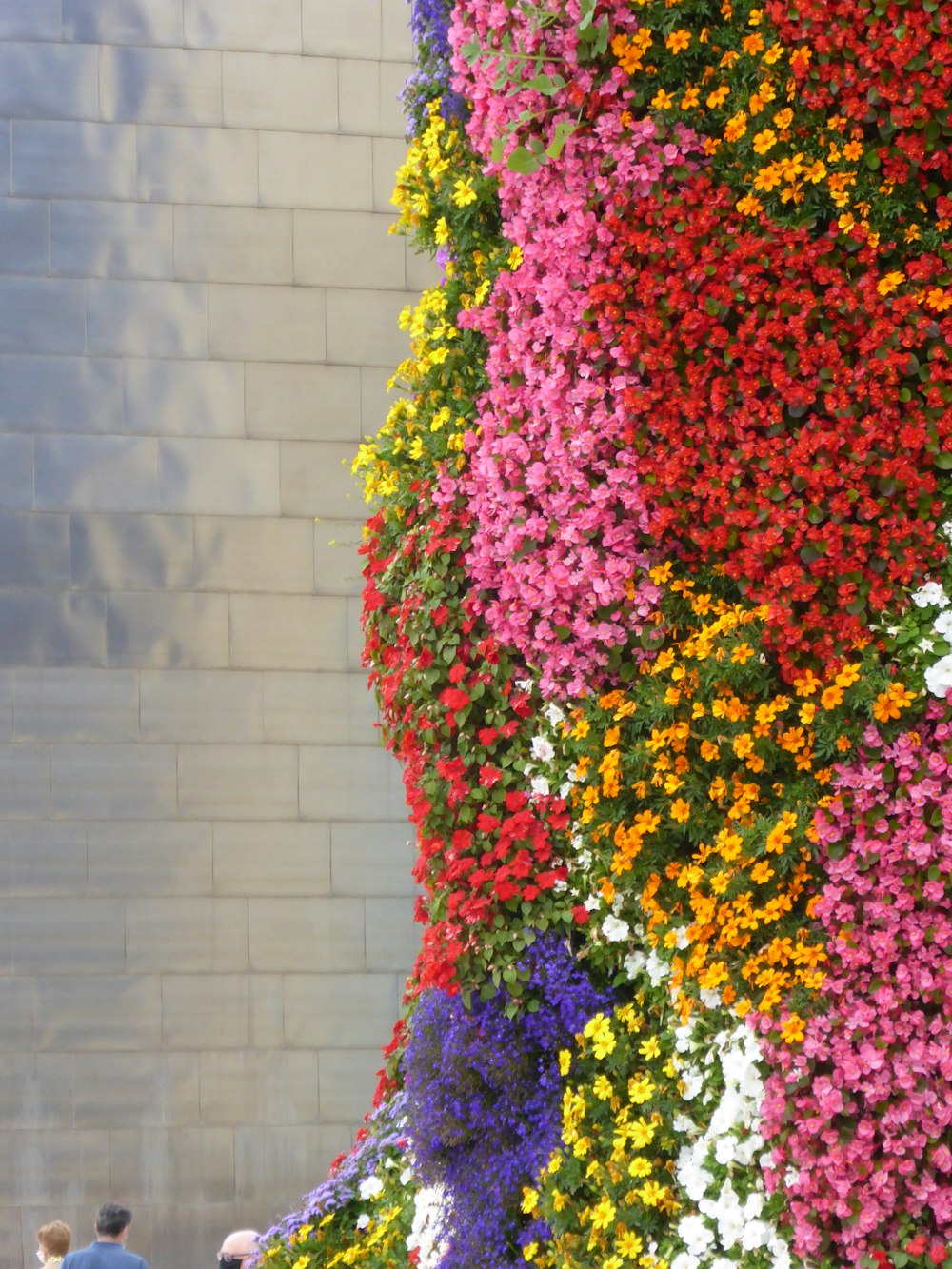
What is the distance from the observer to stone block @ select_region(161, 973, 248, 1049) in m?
7.55

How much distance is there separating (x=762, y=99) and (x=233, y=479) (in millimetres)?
5075

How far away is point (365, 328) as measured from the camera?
8.21 metres

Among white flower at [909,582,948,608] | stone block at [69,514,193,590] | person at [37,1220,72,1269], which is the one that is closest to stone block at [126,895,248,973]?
person at [37,1220,72,1269]

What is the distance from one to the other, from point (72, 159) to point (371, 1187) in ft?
18.4

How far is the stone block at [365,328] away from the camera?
321 inches

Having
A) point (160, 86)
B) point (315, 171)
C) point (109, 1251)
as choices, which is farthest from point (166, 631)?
point (109, 1251)

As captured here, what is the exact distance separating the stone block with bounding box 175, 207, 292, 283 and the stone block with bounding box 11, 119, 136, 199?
36cm

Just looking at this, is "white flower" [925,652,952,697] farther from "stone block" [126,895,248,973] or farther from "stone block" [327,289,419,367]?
"stone block" [327,289,419,367]

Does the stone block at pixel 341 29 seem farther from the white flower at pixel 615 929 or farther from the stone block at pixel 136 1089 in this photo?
the white flower at pixel 615 929

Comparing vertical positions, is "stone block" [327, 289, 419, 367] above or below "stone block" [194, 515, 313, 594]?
above

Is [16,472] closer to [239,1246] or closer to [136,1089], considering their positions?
[136,1089]

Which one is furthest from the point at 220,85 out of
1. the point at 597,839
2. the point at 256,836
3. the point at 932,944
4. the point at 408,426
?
the point at 932,944

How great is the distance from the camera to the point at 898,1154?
9.11 ft

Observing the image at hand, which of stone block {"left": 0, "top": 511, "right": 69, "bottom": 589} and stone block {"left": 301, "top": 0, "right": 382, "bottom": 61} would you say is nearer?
stone block {"left": 0, "top": 511, "right": 69, "bottom": 589}
